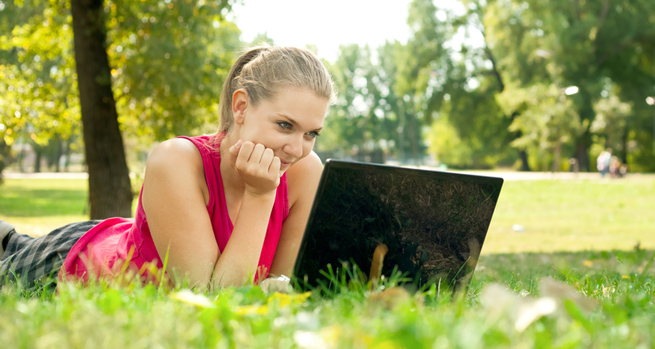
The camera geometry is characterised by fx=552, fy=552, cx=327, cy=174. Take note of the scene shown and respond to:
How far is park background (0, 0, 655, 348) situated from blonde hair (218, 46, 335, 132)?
729 millimetres

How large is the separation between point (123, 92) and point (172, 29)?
1.71m

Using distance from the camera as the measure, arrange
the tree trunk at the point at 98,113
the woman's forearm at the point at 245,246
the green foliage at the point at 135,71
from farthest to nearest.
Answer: the green foliage at the point at 135,71, the tree trunk at the point at 98,113, the woman's forearm at the point at 245,246

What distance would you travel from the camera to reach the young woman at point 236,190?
2.47m

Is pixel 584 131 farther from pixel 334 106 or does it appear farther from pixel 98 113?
pixel 98 113

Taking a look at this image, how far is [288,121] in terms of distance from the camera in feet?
8.38

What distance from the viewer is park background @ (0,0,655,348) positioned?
3.80 feet

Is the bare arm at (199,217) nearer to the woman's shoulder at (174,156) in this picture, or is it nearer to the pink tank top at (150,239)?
the woman's shoulder at (174,156)

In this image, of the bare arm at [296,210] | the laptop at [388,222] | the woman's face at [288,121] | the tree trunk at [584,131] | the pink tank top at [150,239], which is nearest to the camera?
the laptop at [388,222]

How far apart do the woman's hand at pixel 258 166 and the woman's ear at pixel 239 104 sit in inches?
12.9

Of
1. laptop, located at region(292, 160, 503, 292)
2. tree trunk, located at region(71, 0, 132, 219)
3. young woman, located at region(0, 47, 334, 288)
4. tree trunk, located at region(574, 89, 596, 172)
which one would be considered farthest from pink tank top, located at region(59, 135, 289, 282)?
tree trunk, located at region(574, 89, 596, 172)

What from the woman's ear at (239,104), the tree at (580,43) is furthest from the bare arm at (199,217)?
the tree at (580,43)

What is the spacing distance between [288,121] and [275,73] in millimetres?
288

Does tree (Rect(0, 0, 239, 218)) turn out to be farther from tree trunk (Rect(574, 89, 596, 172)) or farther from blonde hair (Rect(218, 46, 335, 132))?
tree trunk (Rect(574, 89, 596, 172))

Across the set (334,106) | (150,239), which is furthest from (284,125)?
(334,106)
